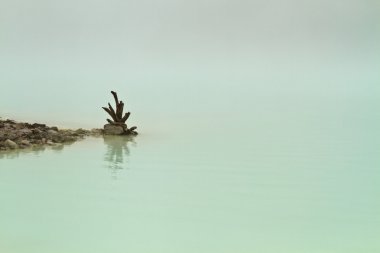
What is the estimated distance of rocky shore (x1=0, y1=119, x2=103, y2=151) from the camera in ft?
38.5

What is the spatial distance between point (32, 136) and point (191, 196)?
527 cm

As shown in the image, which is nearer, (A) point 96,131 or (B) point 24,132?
(B) point 24,132

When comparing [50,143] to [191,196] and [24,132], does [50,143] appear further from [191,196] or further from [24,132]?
[191,196]

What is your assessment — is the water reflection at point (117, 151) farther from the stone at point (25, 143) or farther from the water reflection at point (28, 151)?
the stone at point (25, 143)

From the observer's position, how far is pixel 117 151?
12.0 meters

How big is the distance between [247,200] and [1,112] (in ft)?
41.0

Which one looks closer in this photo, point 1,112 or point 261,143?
point 261,143

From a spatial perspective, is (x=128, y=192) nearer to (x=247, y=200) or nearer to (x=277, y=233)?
(x=247, y=200)

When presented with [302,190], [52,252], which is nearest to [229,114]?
[302,190]

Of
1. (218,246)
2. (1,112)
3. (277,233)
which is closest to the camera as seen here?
(218,246)

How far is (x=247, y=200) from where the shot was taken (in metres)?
8.16

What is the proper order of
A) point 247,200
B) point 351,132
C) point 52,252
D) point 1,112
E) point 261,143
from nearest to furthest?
point 52,252
point 247,200
point 261,143
point 351,132
point 1,112

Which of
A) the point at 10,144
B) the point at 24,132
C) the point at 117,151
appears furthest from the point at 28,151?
the point at 117,151

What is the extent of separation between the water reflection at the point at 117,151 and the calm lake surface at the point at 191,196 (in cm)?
3
